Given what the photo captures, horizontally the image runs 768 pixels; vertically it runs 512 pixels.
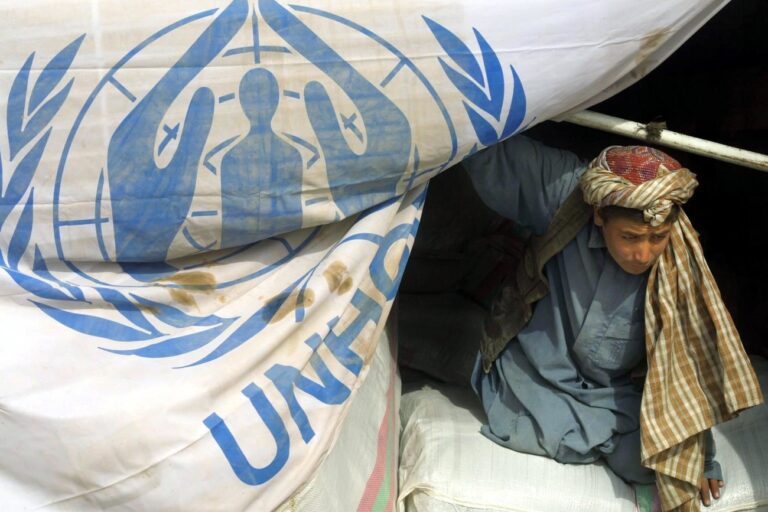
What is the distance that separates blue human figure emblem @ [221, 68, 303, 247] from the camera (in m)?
1.30

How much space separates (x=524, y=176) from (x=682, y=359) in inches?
21.0

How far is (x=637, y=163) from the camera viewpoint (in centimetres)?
148

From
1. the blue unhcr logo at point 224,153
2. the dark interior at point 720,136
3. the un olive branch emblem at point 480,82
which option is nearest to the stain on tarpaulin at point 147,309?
the blue unhcr logo at point 224,153

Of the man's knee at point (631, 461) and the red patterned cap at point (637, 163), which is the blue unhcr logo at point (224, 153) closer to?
the red patterned cap at point (637, 163)

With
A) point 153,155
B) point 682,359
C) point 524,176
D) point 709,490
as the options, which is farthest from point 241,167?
point 709,490

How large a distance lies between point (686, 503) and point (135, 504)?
1.17 metres

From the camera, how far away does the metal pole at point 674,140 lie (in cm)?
147

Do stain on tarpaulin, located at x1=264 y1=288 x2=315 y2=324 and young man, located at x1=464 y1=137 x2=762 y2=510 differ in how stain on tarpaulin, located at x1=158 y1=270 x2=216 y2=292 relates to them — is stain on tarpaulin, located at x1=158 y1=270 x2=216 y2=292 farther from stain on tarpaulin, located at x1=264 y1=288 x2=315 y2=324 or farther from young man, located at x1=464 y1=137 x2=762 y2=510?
young man, located at x1=464 y1=137 x2=762 y2=510

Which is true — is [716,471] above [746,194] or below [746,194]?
below

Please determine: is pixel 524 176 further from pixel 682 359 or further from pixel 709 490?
pixel 709 490

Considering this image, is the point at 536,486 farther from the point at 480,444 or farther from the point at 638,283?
the point at 638,283

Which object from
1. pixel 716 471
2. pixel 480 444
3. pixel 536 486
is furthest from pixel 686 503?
pixel 480 444

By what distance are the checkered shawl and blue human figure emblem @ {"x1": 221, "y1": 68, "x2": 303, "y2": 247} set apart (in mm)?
612

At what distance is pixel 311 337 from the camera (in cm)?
130
